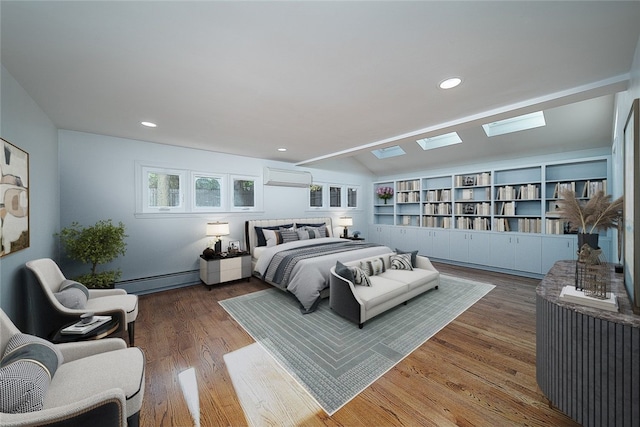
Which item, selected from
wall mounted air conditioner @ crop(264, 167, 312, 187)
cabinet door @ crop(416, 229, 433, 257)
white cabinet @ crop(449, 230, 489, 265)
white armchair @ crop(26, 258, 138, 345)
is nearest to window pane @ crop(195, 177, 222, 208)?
wall mounted air conditioner @ crop(264, 167, 312, 187)

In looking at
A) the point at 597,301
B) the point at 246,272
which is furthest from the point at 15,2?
the point at 246,272

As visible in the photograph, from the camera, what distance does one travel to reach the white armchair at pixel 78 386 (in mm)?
985

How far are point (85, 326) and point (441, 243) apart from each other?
20.2 ft

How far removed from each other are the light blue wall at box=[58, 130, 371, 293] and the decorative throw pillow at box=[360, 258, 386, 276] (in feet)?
8.93

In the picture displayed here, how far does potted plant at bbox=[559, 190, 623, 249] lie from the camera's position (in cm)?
179

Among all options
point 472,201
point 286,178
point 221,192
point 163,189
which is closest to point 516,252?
point 472,201

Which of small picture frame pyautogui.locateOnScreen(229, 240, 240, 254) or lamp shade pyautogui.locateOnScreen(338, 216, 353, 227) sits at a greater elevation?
lamp shade pyautogui.locateOnScreen(338, 216, 353, 227)

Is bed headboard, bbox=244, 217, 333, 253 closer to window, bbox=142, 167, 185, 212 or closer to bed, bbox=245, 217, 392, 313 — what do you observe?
bed, bbox=245, 217, 392, 313

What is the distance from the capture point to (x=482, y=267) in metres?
5.20

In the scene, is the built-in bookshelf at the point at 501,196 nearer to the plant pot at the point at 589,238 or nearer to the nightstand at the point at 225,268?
the plant pot at the point at 589,238

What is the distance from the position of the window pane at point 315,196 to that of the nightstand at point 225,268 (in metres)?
2.32

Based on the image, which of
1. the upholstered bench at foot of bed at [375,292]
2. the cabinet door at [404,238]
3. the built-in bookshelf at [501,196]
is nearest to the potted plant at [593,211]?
the upholstered bench at foot of bed at [375,292]

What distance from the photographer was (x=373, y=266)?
11.5 ft

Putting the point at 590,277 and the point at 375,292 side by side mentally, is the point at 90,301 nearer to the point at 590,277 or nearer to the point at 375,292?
the point at 375,292
